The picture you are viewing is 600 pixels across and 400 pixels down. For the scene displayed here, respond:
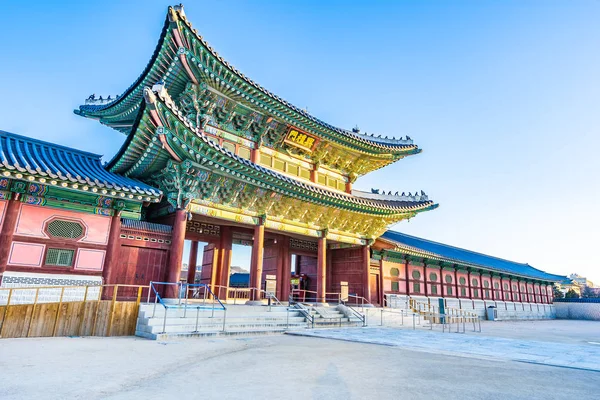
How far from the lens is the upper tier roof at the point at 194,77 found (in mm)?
13984

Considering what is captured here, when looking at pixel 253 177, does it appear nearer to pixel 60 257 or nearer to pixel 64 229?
pixel 64 229

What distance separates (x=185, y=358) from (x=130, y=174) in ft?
34.4

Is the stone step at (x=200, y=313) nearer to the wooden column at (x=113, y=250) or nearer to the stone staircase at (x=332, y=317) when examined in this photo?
the stone staircase at (x=332, y=317)

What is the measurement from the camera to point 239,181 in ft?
51.5

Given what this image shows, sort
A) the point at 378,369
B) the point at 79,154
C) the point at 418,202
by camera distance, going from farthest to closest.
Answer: the point at 418,202, the point at 79,154, the point at 378,369

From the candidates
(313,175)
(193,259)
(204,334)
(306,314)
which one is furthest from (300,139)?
(204,334)

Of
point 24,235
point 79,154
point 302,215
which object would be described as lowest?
point 24,235

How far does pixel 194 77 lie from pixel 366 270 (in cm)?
1463

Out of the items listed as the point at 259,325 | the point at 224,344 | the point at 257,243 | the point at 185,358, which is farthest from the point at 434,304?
the point at 185,358

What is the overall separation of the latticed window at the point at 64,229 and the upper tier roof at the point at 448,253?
61.5ft

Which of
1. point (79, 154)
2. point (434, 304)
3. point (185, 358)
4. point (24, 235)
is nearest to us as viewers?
point (185, 358)

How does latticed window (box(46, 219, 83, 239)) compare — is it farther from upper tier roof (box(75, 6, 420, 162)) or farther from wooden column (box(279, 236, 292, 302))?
wooden column (box(279, 236, 292, 302))

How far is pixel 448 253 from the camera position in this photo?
3609cm

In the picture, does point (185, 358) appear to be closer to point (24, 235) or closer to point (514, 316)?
point (24, 235)
